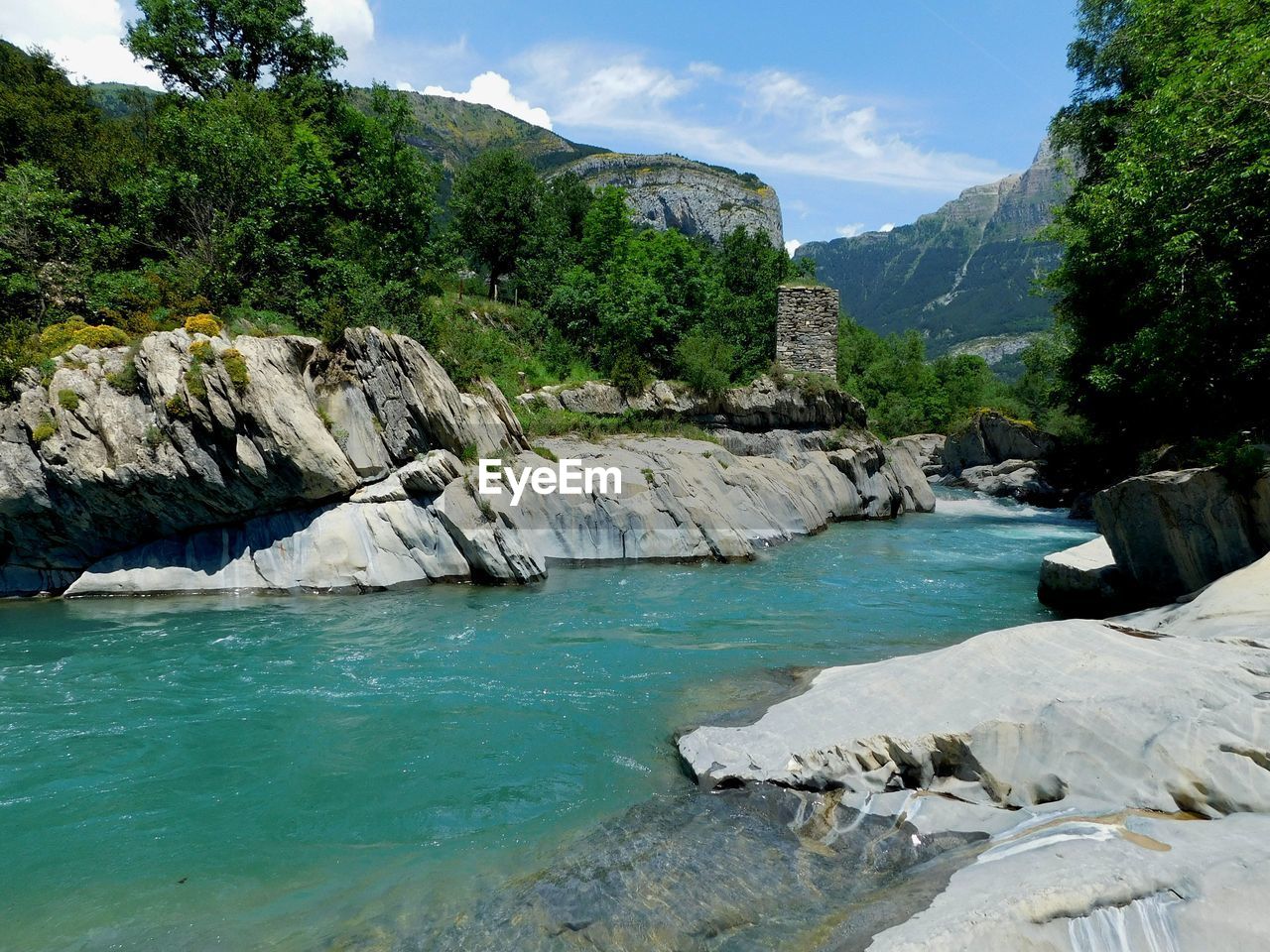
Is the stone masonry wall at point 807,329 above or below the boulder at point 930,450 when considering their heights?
above

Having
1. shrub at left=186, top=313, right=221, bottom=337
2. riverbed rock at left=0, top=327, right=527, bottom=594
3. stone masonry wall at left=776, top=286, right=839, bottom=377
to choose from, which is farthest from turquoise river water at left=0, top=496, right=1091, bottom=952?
stone masonry wall at left=776, top=286, right=839, bottom=377

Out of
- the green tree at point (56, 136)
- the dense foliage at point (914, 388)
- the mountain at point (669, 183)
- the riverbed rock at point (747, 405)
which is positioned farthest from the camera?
the mountain at point (669, 183)

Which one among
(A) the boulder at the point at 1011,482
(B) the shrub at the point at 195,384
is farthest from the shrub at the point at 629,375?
(A) the boulder at the point at 1011,482

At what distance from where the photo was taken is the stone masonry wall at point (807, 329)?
34438mm

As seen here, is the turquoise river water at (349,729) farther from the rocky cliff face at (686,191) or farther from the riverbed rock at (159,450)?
the rocky cliff face at (686,191)

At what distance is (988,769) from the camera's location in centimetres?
587

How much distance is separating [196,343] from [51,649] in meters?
6.69

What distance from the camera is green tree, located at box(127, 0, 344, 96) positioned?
79.6 feet

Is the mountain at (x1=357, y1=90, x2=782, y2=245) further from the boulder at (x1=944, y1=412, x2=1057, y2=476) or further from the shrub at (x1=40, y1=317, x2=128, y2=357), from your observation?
the shrub at (x1=40, y1=317, x2=128, y2=357)

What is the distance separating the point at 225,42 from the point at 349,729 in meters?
28.6

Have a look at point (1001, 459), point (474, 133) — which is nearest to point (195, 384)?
point (1001, 459)

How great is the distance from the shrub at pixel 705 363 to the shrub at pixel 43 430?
21716mm

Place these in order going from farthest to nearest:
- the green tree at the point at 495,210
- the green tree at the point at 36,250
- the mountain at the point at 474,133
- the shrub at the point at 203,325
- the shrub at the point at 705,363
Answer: the mountain at the point at 474,133, the green tree at the point at 495,210, the shrub at the point at 705,363, the green tree at the point at 36,250, the shrub at the point at 203,325

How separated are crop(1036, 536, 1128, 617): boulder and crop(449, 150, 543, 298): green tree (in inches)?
1236
